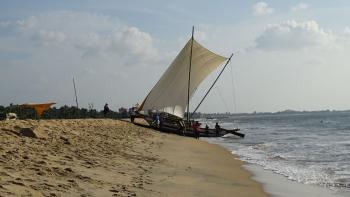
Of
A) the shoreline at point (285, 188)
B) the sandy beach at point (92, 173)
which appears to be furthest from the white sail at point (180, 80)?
the shoreline at point (285, 188)

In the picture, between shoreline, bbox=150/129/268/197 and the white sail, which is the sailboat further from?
shoreline, bbox=150/129/268/197

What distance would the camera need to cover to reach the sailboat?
132 ft

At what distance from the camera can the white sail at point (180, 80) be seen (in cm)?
4022

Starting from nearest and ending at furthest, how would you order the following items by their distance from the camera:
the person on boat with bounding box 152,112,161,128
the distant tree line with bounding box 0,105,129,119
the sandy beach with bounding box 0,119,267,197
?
the sandy beach with bounding box 0,119,267,197, the distant tree line with bounding box 0,105,129,119, the person on boat with bounding box 152,112,161,128

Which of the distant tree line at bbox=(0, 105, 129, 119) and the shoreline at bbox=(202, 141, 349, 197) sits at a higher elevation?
the distant tree line at bbox=(0, 105, 129, 119)

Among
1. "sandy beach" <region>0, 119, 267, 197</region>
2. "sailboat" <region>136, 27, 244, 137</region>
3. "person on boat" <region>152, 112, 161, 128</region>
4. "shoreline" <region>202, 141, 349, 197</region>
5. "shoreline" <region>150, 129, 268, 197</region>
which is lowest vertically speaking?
"shoreline" <region>202, 141, 349, 197</region>

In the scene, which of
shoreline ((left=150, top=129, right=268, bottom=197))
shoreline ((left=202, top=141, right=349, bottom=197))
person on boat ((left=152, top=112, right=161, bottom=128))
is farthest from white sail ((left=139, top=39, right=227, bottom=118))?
shoreline ((left=202, top=141, right=349, bottom=197))

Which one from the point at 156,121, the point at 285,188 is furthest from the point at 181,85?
the point at 285,188

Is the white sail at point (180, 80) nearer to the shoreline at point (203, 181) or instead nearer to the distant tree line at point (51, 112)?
the distant tree line at point (51, 112)

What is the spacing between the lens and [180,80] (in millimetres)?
40656

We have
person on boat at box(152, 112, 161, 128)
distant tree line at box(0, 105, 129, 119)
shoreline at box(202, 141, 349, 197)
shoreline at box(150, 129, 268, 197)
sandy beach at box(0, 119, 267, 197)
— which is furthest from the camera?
person on boat at box(152, 112, 161, 128)

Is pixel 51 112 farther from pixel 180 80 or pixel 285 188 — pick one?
pixel 285 188

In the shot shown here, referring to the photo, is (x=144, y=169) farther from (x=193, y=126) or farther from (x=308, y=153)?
(x=193, y=126)

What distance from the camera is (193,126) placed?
39.1 metres
